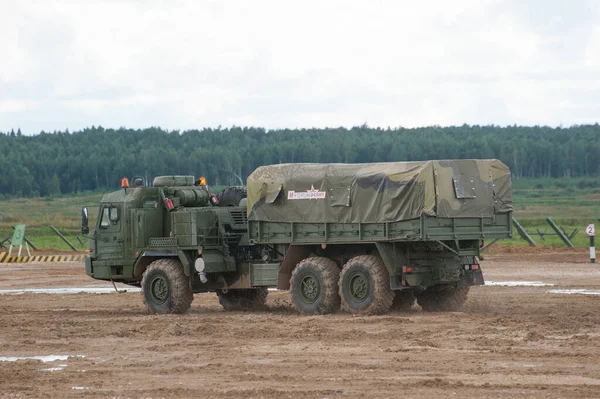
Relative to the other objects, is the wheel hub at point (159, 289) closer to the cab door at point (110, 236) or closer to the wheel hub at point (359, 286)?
the cab door at point (110, 236)

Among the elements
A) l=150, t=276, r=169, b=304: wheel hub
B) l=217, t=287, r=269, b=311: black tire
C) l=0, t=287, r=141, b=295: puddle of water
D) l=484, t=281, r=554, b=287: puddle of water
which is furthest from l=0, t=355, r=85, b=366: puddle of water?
l=484, t=281, r=554, b=287: puddle of water

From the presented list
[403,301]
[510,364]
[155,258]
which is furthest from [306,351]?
[155,258]

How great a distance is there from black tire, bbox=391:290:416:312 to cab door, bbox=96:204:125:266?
577 centimetres

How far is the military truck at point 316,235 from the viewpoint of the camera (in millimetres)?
21047

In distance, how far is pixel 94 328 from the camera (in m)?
20.5

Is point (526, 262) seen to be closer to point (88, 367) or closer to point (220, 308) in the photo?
point (220, 308)

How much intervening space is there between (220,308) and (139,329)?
562 centimetres

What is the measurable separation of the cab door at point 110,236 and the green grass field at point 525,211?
605 centimetres

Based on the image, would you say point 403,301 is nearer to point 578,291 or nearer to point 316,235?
point 316,235

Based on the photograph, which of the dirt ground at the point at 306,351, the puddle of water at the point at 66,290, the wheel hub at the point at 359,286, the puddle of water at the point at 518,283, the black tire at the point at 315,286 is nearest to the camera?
the dirt ground at the point at 306,351

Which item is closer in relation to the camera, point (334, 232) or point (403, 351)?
point (403, 351)

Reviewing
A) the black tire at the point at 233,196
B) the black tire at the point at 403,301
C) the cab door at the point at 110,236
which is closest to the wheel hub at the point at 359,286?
the black tire at the point at 403,301

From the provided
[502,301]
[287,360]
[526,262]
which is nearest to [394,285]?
[502,301]

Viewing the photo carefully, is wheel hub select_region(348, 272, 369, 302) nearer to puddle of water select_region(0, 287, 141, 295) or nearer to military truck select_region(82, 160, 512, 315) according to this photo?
military truck select_region(82, 160, 512, 315)
